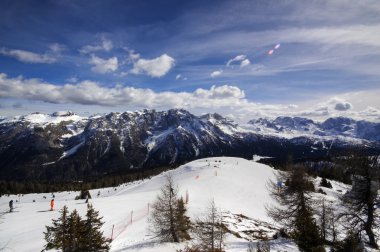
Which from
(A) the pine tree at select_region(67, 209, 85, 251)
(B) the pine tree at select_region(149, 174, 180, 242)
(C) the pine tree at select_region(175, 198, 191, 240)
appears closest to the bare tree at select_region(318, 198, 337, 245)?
(C) the pine tree at select_region(175, 198, 191, 240)

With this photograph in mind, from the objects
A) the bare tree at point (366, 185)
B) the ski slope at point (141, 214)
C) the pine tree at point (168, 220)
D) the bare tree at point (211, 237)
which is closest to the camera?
the bare tree at point (211, 237)

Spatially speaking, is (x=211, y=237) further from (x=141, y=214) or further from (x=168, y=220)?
(x=141, y=214)

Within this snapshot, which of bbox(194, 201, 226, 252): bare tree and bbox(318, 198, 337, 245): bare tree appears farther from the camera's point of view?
bbox(318, 198, 337, 245): bare tree

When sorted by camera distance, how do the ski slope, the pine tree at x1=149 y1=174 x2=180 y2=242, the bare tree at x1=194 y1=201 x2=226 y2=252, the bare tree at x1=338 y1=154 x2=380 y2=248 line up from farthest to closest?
the ski slope < the pine tree at x1=149 y1=174 x2=180 y2=242 < the bare tree at x1=338 y1=154 x2=380 y2=248 < the bare tree at x1=194 y1=201 x2=226 y2=252

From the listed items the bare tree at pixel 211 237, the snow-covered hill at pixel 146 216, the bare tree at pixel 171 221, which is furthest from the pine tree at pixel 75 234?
the bare tree at pixel 171 221

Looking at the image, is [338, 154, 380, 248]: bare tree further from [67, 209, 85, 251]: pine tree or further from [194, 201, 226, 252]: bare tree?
[67, 209, 85, 251]: pine tree

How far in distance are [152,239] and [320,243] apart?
20631 mm

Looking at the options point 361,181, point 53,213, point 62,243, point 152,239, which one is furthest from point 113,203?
point 361,181

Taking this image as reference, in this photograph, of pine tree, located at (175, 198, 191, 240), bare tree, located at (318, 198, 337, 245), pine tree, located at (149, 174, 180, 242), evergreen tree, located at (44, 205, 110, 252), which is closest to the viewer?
evergreen tree, located at (44, 205, 110, 252)

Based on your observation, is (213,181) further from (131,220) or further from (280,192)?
(280,192)

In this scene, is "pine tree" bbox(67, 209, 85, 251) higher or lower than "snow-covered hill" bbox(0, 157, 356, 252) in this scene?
higher

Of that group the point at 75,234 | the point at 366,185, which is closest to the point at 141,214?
the point at 75,234

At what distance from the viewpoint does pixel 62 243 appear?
25.1 meters

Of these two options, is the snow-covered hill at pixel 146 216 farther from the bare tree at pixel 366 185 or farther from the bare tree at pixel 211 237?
the bare tree at pixel 366 185
